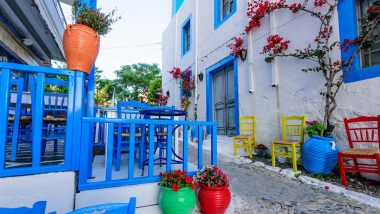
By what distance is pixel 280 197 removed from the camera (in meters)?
2.41

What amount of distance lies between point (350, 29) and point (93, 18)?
3.60 m

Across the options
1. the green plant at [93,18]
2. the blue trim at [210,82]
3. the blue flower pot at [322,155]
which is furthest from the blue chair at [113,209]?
the blue trim at [210,82]

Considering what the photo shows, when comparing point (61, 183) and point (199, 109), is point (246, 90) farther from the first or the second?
point (61, 183)

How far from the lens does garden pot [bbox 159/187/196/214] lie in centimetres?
177

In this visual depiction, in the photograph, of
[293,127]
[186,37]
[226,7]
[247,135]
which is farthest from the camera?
[186,37]

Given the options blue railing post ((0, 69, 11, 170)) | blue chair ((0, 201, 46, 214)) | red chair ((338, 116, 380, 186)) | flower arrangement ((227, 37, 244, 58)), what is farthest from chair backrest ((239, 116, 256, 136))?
blue chair ((0, 201, 46, 214))

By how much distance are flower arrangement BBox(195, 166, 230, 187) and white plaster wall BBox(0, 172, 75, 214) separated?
1111 mm

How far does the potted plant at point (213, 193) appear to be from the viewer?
6.27 feet

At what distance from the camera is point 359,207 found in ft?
7.06

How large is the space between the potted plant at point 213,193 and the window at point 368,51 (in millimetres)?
2914

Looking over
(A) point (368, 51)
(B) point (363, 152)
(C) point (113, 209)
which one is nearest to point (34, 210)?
(C) point (113, 209)

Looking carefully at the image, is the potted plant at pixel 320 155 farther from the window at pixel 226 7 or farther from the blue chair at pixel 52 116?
the window at pixel 226 7

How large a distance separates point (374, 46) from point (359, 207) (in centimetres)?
239

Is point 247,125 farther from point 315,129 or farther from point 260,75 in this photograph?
point 315,129
